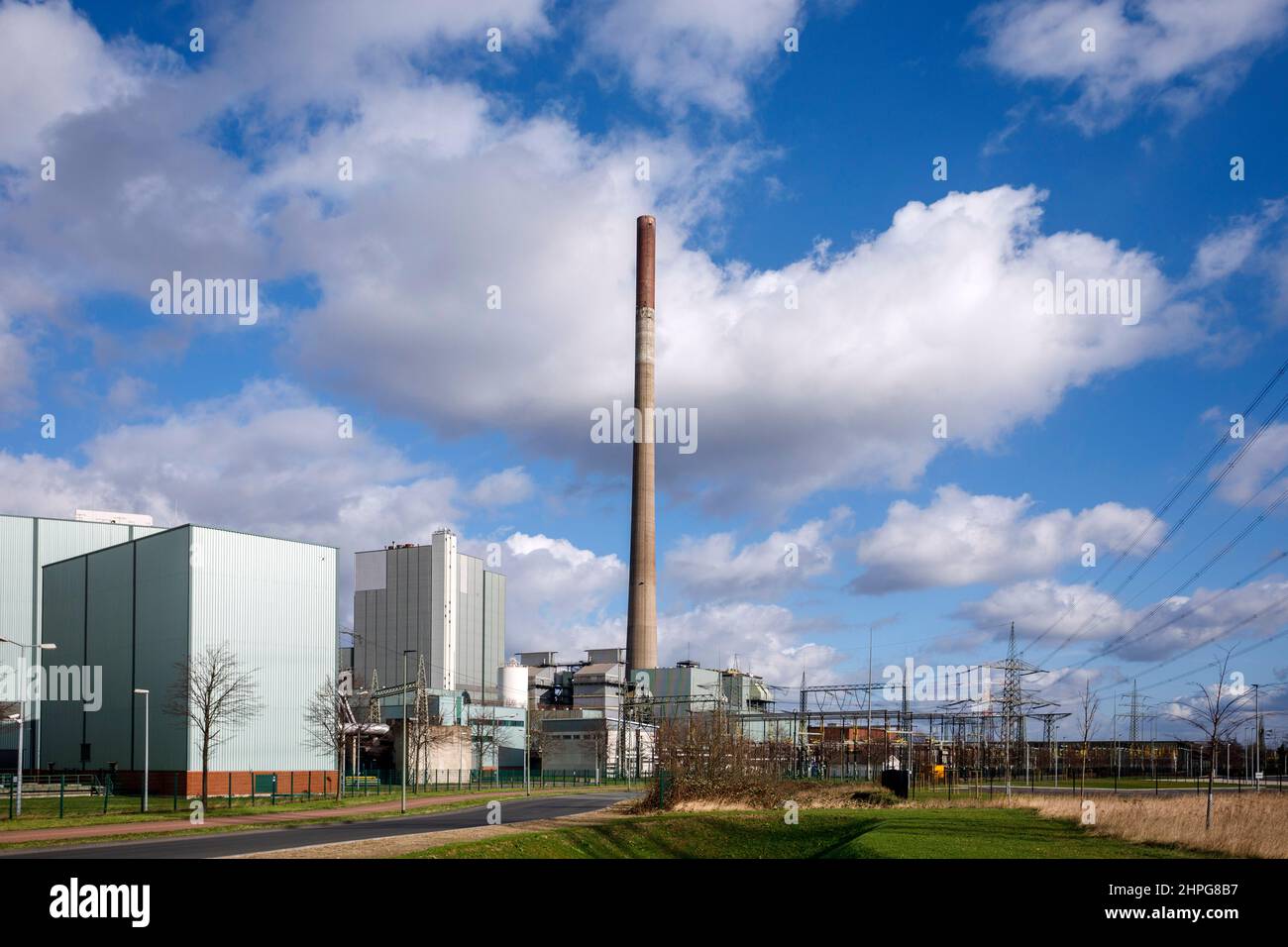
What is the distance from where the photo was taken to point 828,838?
36.7 meters

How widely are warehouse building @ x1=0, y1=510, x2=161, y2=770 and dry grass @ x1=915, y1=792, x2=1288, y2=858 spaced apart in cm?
5913

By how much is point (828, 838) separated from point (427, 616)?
69.5 m

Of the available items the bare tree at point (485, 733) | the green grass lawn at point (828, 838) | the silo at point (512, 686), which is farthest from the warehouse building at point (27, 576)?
the green grass lawn at point (828, 838)

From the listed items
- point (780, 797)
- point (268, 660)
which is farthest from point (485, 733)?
point (780, 797)

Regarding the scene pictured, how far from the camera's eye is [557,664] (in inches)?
4975

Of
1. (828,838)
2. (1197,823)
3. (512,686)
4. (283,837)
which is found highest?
(1197,823)

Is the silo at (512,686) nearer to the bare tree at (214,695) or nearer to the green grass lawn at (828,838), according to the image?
the bare tree at (214,695)

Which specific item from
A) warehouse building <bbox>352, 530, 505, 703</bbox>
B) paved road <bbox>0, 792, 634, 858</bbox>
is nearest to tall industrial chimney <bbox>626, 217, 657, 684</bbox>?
warehouse building <bbox>352, 530, 505, 703</bbox>

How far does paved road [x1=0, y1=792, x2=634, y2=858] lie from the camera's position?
30.0m

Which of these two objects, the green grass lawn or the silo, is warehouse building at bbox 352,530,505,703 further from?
the green grass lawn

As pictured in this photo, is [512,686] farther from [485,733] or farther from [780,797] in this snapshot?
[780,797]

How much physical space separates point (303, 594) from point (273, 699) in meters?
6.28
